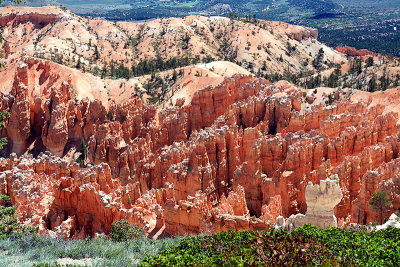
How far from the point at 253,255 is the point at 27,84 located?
192 ft

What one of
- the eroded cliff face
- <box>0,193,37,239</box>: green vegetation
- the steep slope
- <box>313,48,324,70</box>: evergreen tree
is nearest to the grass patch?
<box>0,193,37,239</box>: green vegetation

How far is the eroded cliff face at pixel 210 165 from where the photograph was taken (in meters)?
29.8

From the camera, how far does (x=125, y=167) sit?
49.7m

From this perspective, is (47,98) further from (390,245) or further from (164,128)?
(390,245)

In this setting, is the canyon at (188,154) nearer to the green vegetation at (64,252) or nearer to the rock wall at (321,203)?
the rock wall at (321,203)

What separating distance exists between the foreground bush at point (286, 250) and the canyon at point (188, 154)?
17.8 feet

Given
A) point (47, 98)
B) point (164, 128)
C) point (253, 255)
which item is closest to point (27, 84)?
point (47, 98)

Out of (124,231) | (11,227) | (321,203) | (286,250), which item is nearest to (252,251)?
(286,250)

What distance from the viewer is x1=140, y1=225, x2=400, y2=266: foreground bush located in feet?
50.4

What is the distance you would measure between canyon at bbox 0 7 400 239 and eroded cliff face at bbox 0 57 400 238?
0.34ft

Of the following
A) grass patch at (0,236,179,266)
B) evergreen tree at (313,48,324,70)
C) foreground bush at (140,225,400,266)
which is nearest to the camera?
foreground bush at (140,225,400,266)

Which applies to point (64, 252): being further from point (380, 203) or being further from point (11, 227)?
point (380, 203)

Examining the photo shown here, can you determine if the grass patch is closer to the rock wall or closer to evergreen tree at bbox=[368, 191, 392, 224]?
the rock wall

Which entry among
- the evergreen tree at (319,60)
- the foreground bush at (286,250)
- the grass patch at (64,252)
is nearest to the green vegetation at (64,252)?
the grass patch at (64,252)
